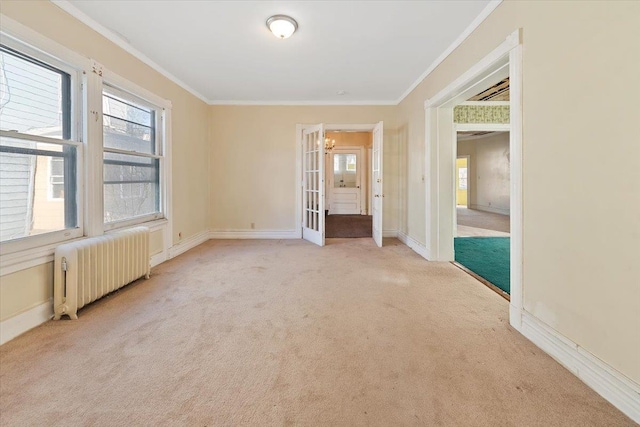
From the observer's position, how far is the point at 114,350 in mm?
1773

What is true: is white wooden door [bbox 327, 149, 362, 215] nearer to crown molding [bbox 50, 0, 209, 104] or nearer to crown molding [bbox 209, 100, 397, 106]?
crown molding [bbox 209, 100, 397, 106]

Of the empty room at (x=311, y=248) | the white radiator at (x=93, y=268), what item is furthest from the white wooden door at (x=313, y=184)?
the white radiator at (x=93, y=268)

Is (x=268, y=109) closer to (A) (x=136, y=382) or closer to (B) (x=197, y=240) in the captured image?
(B) (x=197, y=240)

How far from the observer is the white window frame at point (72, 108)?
1.94 m

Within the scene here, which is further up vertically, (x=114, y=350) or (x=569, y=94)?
(x=569, y=94)

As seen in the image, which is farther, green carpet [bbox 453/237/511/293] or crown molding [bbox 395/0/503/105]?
green carpet [bbox 453/237/511/293]

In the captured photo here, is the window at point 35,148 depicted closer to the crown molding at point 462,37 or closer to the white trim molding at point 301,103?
the white trim molding at point 301,103

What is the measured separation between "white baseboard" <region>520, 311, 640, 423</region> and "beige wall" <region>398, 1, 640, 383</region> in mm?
42

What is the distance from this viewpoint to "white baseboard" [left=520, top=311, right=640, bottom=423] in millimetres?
1273

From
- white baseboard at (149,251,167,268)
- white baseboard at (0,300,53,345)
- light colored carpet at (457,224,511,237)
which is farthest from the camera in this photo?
light colored carpet at (457,224,511,237)

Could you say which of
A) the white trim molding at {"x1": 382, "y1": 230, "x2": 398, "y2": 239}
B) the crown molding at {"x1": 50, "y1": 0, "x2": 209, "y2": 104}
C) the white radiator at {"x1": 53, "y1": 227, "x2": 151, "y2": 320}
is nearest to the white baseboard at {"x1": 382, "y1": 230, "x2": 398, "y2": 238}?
the white trim molding at {"x1": 382, "y1": 230, "x2": 398, "y2": 239}

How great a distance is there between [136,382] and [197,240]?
3580 mm

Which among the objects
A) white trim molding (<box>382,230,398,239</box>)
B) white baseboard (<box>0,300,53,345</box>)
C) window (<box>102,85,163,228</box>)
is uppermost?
Result: window (<box>102,85,163,228</box>)

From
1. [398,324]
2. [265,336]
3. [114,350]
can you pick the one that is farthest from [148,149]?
[398,324]
